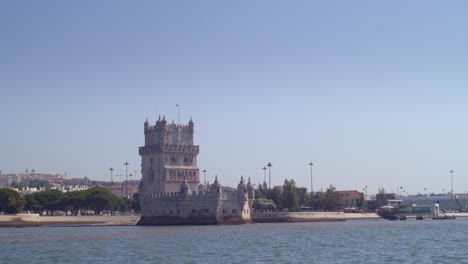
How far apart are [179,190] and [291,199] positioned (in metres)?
38.2

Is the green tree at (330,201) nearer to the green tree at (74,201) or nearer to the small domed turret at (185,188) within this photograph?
the green tree at (74,201)

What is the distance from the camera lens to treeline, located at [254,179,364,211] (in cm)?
14612

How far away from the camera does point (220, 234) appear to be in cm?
8006

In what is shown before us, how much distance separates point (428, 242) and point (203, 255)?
2352cm

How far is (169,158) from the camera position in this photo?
115 m

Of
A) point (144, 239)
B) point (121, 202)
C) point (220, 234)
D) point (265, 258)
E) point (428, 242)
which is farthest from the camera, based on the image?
point (121, 202)

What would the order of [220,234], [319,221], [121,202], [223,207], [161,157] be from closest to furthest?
[220,234], [223,207], [161,157], [319,221], [121,202]

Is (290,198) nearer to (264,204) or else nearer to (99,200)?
(264,204)

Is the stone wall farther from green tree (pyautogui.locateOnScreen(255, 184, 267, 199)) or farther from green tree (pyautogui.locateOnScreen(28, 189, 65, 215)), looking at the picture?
green tree (pyautogui.locateOnScreen(255, 184, 267, 199))

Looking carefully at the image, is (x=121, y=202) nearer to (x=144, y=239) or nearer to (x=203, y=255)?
(x=144, y=239)

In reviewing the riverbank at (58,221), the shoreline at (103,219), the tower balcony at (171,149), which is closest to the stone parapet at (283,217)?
the shoreline at (103,219)

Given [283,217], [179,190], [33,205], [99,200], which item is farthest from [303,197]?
[33,205]

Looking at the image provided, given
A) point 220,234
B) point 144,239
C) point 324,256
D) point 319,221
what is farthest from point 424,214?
point 324,256

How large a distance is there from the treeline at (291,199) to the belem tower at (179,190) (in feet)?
103
